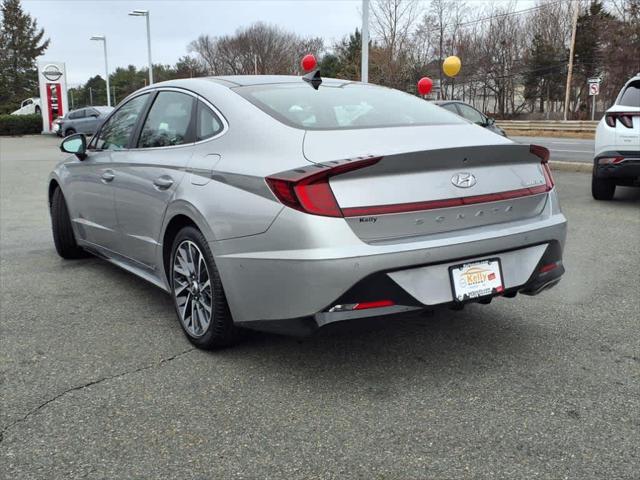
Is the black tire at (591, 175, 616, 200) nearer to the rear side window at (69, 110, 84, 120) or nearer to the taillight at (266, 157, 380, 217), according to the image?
the taillight at (266, 157, 380, 217)

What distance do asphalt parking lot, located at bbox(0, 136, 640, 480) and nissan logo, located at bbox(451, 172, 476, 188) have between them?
79 centimetres

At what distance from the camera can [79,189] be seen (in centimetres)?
505

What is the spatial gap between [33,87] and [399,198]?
75.6m

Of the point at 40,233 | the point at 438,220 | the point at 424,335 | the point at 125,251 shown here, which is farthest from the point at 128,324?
the point at 40,233

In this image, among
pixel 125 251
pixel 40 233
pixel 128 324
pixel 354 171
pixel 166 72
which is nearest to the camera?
pixel 354 171

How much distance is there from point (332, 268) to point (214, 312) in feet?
2.84

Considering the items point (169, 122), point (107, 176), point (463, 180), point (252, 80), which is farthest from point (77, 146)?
point (463, 180)

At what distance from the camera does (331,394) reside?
9.84 feet

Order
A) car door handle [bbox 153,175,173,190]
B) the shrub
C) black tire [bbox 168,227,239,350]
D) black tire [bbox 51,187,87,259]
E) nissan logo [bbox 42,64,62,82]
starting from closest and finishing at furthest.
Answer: black tire [bbox 168,227,239,350]
car door handle [bbox 153,175,173,190]
black tire [bbox 51,187,87,259]
nissan logo [bbox 42,64,62,82]
the shrub

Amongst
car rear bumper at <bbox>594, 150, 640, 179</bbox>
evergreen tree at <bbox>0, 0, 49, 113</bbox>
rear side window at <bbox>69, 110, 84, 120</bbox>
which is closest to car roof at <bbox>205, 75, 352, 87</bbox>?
→ car rear bumper at <bbox>594, 150, 640, 179</bbox>

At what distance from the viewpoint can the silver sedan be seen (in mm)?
2807

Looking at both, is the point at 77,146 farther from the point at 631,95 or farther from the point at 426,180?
the point at 631,95

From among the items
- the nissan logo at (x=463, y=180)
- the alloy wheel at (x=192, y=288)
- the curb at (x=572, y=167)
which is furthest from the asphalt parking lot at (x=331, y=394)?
the curb at (x=572, y=167)

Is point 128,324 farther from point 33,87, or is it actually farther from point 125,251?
point 33,87
